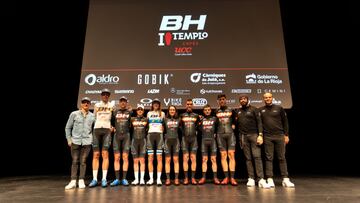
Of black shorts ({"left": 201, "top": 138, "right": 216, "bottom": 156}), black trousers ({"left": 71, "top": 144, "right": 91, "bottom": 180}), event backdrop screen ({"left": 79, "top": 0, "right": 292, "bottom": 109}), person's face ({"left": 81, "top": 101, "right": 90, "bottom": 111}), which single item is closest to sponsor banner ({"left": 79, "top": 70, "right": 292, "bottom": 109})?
event backdrop screen ({"left": 79, "top": 0, "right": 292, "bottom": 109})

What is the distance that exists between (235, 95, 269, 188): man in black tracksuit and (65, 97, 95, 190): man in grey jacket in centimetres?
226

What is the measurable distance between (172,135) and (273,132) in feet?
4.89

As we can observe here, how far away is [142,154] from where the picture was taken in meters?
4.34

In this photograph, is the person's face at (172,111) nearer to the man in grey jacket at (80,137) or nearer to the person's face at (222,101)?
the person's face at (222,101)

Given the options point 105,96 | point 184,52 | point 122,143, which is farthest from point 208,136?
point 105,96

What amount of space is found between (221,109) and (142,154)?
1.38m

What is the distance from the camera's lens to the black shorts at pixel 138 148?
14.3ft

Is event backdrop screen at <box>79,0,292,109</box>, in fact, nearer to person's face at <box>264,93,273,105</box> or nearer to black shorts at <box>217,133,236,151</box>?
person's face at <box>264,93,273,105</box>

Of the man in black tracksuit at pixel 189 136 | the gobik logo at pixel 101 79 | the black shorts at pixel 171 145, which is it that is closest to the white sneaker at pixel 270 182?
the man in black tracksuit at pixel 189 136

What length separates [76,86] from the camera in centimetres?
607

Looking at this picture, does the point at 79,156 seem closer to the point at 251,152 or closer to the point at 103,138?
the point at 103,138

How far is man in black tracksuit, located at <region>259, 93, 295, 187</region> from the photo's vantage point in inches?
165
